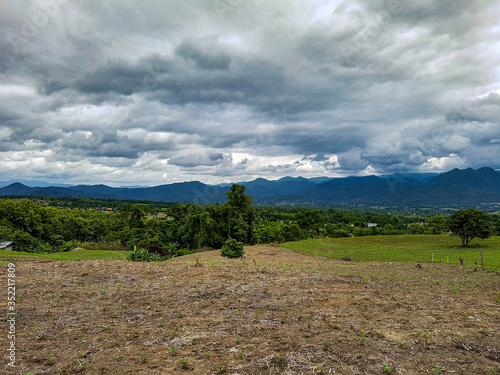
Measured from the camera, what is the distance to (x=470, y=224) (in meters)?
34.9

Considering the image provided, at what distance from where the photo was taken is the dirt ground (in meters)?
6.22

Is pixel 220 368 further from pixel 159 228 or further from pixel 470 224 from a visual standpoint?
pixel 159 228

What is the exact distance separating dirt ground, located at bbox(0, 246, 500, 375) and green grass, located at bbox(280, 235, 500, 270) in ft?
51.4

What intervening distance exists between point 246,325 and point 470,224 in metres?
38.5

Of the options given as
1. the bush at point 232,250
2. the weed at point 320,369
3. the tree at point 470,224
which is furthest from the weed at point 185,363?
the tree at point 470,224

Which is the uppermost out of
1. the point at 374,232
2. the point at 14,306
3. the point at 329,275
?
the point at 14,306

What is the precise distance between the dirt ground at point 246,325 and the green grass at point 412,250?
1567cm

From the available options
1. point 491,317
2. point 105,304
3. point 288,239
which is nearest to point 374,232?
point 288,239

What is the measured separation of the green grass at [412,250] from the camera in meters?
28.7

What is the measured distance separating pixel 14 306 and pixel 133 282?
465cm

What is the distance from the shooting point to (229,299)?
36.4ft

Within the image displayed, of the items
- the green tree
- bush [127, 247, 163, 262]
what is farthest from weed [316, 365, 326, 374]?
the green tree

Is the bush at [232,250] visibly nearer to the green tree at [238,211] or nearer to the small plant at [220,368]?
the green tree at [238,211]

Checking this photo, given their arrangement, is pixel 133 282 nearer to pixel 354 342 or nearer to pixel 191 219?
pixel 354 342
